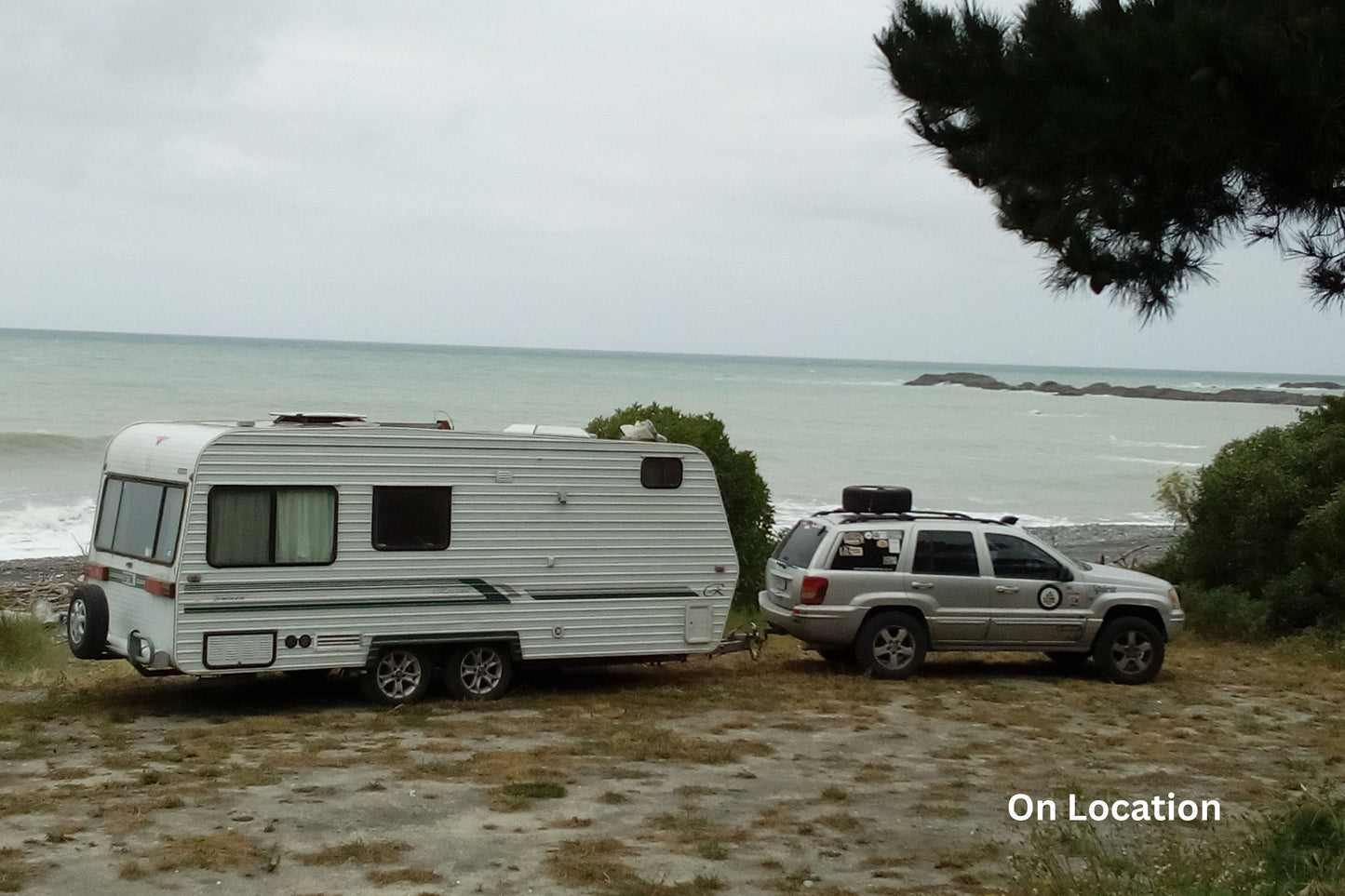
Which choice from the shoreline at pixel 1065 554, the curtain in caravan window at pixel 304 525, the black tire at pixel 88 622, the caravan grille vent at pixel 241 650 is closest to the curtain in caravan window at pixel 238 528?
the curtain in caravan window at pixel 304 525

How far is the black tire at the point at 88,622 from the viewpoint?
39.7ft

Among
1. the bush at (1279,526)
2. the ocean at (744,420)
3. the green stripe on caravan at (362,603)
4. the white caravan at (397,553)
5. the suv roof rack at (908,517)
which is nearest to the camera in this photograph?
the green stripe on caravan at (362,603)

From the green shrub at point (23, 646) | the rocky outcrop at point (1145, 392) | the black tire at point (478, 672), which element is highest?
the rocky outcrop at point (1145, 392)

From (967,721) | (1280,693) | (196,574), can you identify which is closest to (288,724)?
(196,574)

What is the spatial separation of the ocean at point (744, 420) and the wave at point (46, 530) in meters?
0.07

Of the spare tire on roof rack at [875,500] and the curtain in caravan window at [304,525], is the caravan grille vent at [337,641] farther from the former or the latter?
the spare tire on roof rack at [875,500]

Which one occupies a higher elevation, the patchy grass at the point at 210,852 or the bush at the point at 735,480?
the bush at the point at 735,480

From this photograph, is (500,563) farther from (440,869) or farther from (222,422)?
(440,869)

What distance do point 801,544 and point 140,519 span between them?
20.1 feet

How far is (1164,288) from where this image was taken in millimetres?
8617

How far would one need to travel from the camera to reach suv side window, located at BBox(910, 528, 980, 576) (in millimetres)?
14266

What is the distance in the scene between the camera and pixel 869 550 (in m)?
14.2

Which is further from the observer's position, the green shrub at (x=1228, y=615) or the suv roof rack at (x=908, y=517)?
the green shrub at (x=1228, y=615)

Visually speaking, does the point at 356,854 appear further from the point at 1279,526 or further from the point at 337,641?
the point at 1279,526
